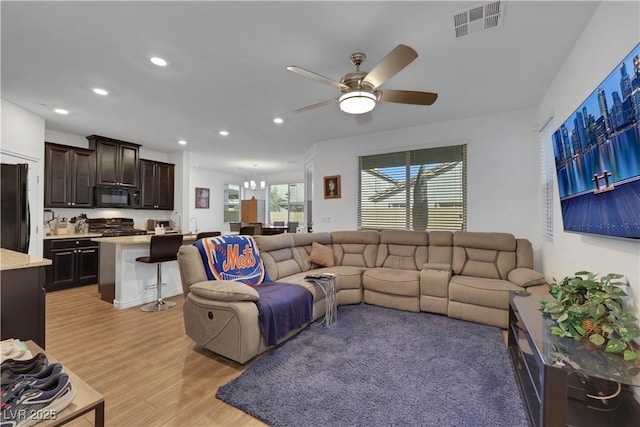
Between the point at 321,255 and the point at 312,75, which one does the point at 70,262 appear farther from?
the point at 312,75

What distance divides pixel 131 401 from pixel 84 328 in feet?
5.76

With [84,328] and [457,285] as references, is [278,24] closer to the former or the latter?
[457,285]

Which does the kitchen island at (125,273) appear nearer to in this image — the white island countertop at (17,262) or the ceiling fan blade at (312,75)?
the white island countertop at (17,262)

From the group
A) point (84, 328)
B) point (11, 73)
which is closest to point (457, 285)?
point (84, 328)

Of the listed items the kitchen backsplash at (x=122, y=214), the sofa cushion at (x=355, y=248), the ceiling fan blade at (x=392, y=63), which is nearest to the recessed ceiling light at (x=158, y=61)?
the ceiling fan blade at (x=392, y=63)

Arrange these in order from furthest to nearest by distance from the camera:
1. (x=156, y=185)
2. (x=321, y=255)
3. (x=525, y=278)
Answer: (x=156, y=185) < (x=321, y=255) < (x=525, y=278)

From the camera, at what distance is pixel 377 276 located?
12.4ft

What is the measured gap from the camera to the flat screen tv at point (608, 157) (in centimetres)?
140

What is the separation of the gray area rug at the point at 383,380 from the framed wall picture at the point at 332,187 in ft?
9.31

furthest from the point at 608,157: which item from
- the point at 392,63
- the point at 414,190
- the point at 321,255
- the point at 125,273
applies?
the point at 125,273

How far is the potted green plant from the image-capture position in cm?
138

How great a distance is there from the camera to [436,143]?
4426 millimetres

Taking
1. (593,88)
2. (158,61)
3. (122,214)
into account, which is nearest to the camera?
(593,88)

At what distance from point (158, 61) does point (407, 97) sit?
7.65 feet
